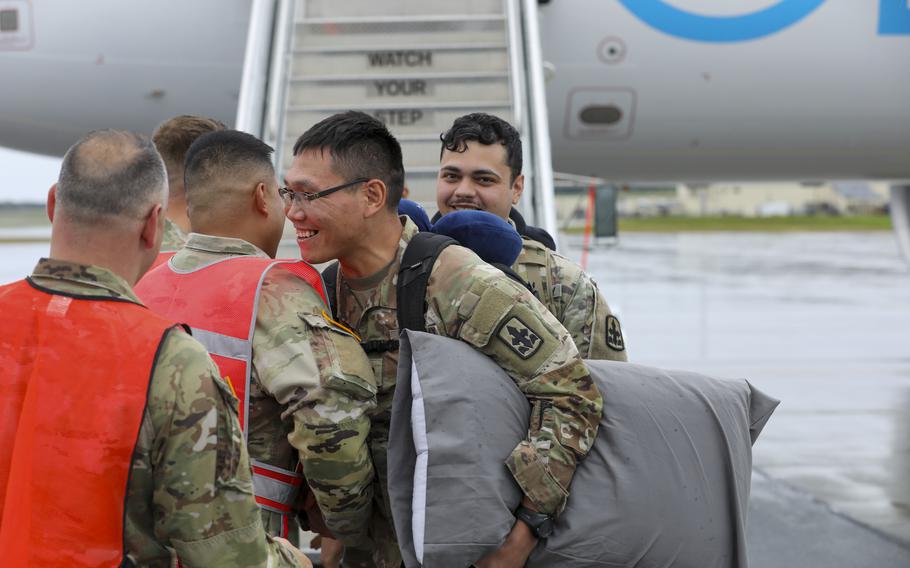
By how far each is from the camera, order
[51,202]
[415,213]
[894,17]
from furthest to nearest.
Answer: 1. [894,17]
2. [415,213]
3. [51,202]

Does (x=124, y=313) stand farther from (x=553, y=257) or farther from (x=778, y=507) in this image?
(x=778, y=507)

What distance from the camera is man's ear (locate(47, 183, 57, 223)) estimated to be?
64.9 inches

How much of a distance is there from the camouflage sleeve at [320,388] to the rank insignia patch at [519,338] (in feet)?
1.00

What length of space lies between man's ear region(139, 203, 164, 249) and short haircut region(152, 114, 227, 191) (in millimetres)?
1615

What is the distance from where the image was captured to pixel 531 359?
202cm

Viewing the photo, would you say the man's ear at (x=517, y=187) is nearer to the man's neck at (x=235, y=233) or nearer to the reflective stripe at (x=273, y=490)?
the man's neck at (x=235, y=233)

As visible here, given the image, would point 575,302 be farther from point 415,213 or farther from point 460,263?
point 460,263

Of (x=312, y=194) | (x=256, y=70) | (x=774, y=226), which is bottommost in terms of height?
(x=774, y=226)

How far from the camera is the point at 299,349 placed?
1978mm

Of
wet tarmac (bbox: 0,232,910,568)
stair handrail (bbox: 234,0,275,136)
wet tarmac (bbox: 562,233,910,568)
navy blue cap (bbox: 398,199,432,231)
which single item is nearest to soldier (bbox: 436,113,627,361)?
navy blue cap (bbox: 398,199,432,231)

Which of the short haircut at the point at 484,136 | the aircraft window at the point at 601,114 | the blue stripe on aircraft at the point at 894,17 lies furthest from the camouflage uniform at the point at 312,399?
the blue stripe on aircraft at the point at 894,17

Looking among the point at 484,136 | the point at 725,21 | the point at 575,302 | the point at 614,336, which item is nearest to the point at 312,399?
the point at 575,302

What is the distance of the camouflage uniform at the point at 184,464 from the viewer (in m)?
1.51

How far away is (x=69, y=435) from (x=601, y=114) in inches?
309
